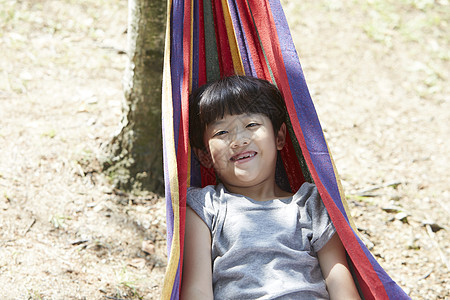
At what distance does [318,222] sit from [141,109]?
1.27m

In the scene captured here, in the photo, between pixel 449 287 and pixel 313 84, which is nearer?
pixel 449 287

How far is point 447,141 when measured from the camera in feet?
12.8

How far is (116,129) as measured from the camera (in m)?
2.95

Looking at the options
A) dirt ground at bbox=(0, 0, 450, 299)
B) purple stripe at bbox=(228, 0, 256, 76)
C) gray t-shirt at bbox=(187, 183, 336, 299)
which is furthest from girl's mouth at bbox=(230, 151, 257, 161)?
dirt ground at bbox=(0, 0, 450, 299)

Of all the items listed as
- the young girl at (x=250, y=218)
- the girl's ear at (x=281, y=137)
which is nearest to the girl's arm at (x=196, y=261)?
Result: the young girl at (x=250, y=218)

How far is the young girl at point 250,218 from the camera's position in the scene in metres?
1.90

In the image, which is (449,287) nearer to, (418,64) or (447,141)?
(447,141)

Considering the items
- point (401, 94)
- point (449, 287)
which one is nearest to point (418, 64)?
point (401, 94)

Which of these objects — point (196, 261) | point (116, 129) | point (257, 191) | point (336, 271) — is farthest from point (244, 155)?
point (116, 129)

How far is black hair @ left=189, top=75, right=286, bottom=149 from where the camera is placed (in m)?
2.17

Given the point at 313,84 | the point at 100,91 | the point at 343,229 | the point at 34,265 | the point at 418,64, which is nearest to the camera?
the point at 343,229

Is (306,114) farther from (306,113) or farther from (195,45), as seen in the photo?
(195,45)

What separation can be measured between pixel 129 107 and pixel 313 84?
1.99m

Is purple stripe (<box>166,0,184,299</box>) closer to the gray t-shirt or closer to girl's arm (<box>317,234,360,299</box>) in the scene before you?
the gray t-shirt
